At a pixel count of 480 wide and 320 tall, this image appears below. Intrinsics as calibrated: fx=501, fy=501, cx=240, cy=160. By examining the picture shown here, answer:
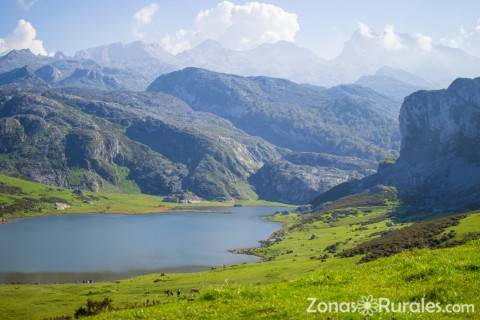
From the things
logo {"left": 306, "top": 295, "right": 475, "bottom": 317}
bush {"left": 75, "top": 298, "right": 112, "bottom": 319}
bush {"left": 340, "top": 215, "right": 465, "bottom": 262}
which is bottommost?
bush {"left": 340, "top": 215, "right": 465, "bottom": 262}

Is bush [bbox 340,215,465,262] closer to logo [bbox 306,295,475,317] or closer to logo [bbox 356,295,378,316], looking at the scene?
logo [bbox 356,295,378,316]

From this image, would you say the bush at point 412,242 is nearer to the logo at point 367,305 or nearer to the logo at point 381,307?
the logo at point 367,305

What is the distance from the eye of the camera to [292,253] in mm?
176375

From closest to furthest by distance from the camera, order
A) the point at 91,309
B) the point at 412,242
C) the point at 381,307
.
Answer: the point at 381,307
the point at 91,309
the point at 412,242

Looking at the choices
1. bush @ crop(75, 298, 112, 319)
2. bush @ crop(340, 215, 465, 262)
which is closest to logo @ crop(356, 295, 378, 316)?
bush @ crop(75, 298, 112, 319)

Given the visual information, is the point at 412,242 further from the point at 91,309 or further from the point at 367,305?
the point at 367,305

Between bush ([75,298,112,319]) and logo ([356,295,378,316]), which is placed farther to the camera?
bush ([75,298,112,319])

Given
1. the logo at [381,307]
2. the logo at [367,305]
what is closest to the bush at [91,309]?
the logo at [381,307]

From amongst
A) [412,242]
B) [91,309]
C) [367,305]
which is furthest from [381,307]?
[412,242]

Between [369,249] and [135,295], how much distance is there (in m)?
60.2

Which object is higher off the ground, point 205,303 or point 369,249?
point 205,303

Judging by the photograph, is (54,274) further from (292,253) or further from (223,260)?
Result: (292,253)

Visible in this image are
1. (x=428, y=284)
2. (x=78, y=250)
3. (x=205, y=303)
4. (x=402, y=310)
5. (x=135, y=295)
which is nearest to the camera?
(x=402, y=310)

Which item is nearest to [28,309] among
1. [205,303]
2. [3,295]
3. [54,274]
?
[3,295]
